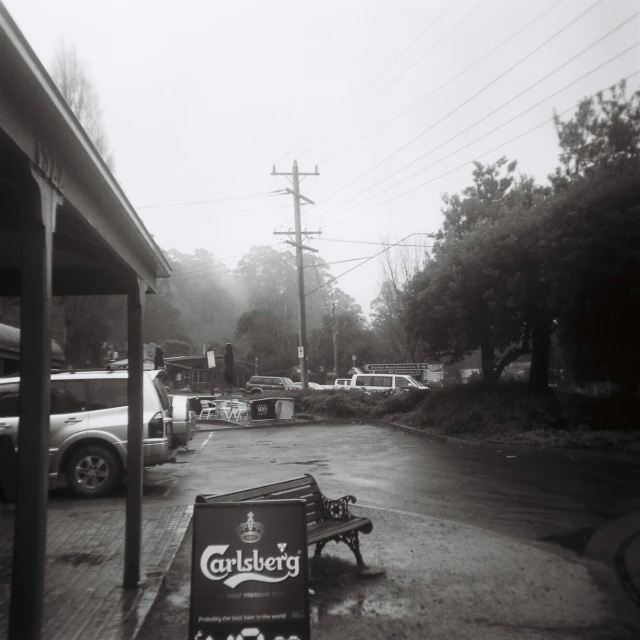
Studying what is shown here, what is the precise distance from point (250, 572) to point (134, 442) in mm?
2869

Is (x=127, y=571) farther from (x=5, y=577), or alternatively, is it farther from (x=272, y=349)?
(x=272, y=349)

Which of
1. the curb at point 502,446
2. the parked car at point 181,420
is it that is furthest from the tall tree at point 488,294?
the parked car at point 181,420

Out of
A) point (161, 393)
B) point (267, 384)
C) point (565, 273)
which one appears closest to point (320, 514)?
point (161, 393)

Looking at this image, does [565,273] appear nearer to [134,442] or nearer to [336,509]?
[336,509]

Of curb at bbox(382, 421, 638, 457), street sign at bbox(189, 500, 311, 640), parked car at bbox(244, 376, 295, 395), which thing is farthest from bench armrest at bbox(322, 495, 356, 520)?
parked car at bbox(244, 376, 295, 395)

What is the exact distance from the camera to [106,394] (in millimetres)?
11789

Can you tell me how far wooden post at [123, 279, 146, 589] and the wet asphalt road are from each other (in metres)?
4.23

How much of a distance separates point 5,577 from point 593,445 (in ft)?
42.1

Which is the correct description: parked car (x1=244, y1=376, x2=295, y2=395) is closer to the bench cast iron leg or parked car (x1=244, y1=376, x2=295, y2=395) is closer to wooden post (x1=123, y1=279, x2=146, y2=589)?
the bench cast iron leg

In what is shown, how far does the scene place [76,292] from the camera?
7328mm

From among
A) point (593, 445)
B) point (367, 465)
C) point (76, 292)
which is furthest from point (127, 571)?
point (593, 445)

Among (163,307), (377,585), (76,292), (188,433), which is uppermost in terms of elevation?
(163,307)

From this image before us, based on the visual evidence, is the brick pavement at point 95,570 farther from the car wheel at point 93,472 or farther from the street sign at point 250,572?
the street sign at point 250,572

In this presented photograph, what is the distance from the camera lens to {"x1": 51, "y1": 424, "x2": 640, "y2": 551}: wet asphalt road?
31.5ft
